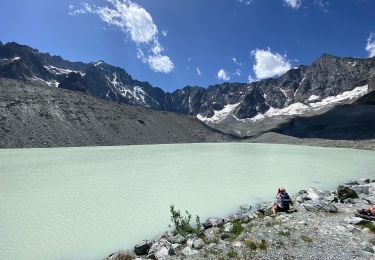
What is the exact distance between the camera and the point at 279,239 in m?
12.9

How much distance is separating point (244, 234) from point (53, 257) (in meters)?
8.13

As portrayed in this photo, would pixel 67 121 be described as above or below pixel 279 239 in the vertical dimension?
above

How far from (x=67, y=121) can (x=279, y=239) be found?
327 ft

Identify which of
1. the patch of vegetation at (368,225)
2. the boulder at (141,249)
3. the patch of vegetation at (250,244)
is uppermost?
the patch of vegetation at (368,225)

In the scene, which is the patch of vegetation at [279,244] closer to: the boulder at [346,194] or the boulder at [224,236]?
the boulder at [224,236]

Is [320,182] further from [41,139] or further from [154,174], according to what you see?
[41,139]

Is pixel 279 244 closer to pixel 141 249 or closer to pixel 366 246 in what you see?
pixel 366 246

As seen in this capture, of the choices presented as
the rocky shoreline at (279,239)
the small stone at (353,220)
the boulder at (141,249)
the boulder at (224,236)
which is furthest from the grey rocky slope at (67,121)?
the small stone at (353,220)

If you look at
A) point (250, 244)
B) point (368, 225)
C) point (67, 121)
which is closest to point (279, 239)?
point (250, 244)

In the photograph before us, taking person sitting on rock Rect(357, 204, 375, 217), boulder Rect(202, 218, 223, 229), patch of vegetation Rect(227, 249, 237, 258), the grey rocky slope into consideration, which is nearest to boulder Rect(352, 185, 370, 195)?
person sitting on rock Rect(357, 204, 375, 217)

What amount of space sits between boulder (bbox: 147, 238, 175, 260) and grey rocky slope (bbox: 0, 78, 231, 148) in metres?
79.1

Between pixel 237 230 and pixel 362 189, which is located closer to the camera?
pixel 237 230

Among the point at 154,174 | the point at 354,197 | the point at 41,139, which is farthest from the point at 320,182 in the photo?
the point at 41,139

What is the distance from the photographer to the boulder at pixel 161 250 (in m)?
12.4
